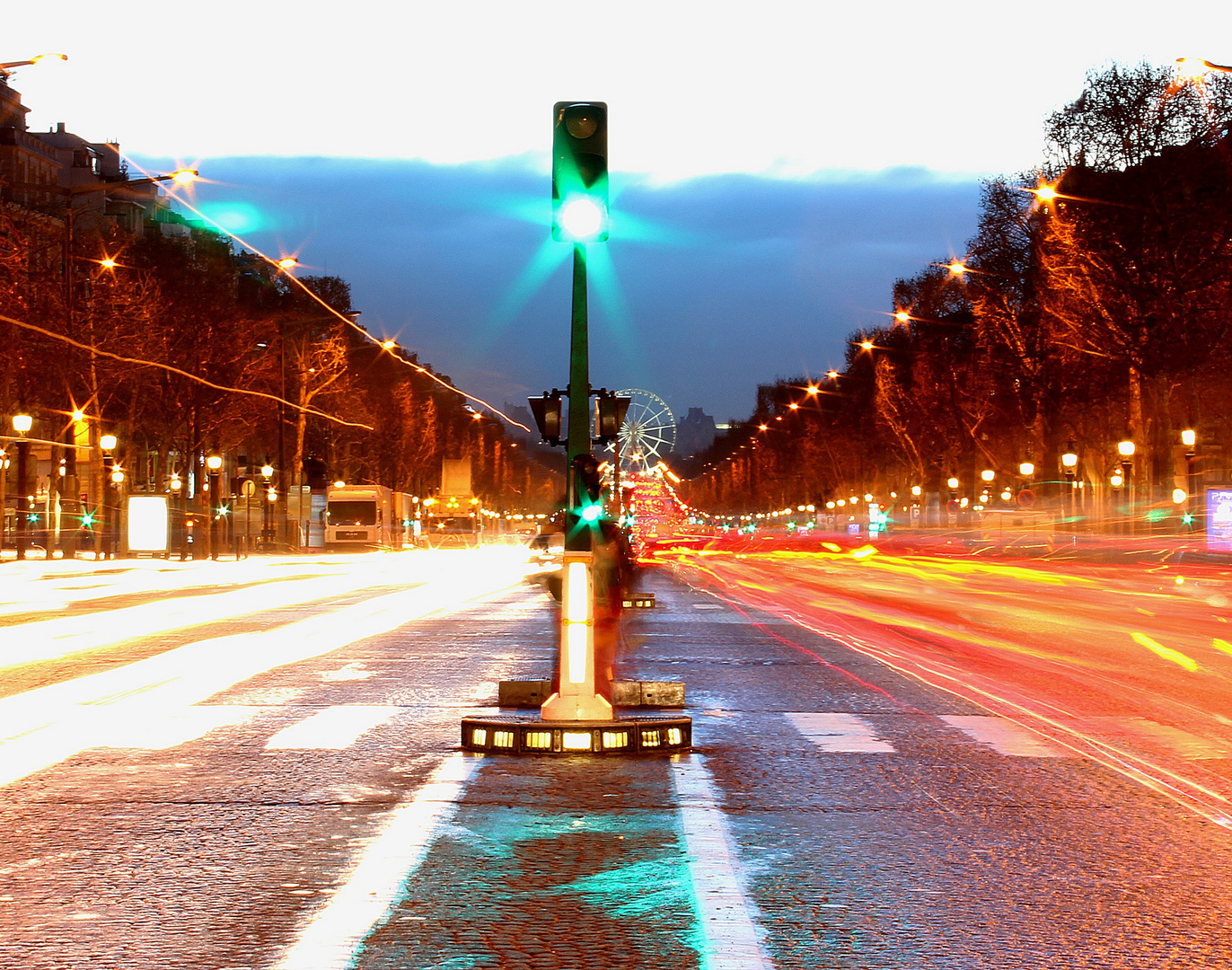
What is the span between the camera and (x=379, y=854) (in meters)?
6.71

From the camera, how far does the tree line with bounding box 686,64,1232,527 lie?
4884 centimetres

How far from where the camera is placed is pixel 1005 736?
415 inches

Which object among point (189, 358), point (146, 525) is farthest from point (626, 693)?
point (189, 358)

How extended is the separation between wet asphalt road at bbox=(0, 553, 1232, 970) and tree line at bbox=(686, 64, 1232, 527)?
3269 cm

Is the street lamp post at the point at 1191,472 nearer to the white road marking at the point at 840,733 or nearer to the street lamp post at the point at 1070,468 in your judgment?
the street lamp post at the point at 1070,468

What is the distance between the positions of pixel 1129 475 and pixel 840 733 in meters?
46.5

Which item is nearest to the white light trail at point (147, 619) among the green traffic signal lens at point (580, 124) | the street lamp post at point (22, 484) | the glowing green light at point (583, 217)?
the glowing green light at point (583, 217)

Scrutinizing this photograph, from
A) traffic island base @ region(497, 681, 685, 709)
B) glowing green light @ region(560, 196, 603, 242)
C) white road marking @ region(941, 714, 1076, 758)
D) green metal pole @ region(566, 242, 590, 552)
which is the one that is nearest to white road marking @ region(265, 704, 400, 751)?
traffic island base @ region(497, 681, 685, 709)

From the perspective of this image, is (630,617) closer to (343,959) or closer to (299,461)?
(343,959)

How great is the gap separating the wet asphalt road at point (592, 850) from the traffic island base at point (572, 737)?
23 centimetres

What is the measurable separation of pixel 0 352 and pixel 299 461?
31957mm

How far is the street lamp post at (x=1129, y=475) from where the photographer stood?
54125 millimetres

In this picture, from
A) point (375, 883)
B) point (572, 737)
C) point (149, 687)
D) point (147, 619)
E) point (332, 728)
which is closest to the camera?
point (375, 883)

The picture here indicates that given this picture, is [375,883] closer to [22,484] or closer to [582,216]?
[582,216]
